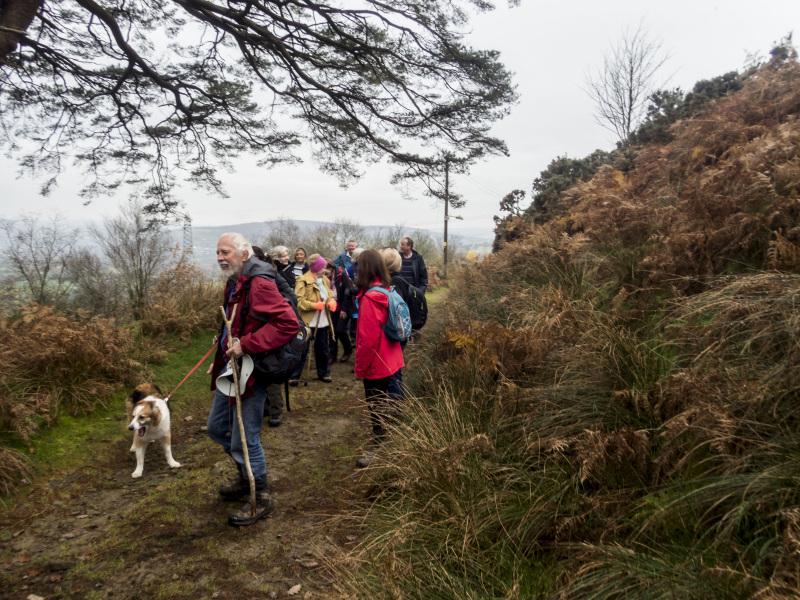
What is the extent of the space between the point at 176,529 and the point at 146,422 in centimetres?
132

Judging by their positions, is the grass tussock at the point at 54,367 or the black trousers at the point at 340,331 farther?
the black trousers at the point at 340,331

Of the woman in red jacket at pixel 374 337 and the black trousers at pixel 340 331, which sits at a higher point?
the woman in red jacket at pixel 374 337

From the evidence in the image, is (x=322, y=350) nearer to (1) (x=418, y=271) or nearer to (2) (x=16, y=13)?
(1) (x=418, y=271)

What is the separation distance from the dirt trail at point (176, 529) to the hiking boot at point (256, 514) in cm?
6

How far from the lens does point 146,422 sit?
466 centimetres

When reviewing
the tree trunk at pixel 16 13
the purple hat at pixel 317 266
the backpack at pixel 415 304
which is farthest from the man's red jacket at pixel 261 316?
the tree trunk at pixel 16 13

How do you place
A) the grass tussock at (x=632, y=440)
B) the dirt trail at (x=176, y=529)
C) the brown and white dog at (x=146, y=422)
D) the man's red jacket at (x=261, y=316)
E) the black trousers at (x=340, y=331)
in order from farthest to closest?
the black trousers at (x=340, y=331)
the brown and white dog at (x=146, y=422)
the man's red jacket at (x=261, y=316)
the dirt trail at (x=176, y=529)
the grass tussock at (x=632, y=440)

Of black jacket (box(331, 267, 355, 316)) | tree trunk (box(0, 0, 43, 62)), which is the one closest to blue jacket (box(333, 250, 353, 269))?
black jacket (box(331, 267, 355, 316))

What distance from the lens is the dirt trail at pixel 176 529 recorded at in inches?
123

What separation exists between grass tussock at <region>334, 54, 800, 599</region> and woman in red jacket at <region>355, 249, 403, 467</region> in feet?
1.86

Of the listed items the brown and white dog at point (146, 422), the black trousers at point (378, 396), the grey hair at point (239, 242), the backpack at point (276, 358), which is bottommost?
the brown and white dog at point (146, 422)

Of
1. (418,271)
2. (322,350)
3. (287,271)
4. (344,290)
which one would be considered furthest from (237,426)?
(418,271)

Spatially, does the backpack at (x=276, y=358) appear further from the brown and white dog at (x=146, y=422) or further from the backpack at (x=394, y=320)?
the brown and white dog at (x=146, y=422)

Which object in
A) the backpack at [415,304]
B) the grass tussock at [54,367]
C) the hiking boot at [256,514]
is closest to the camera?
the hiking boot at [256,514]
